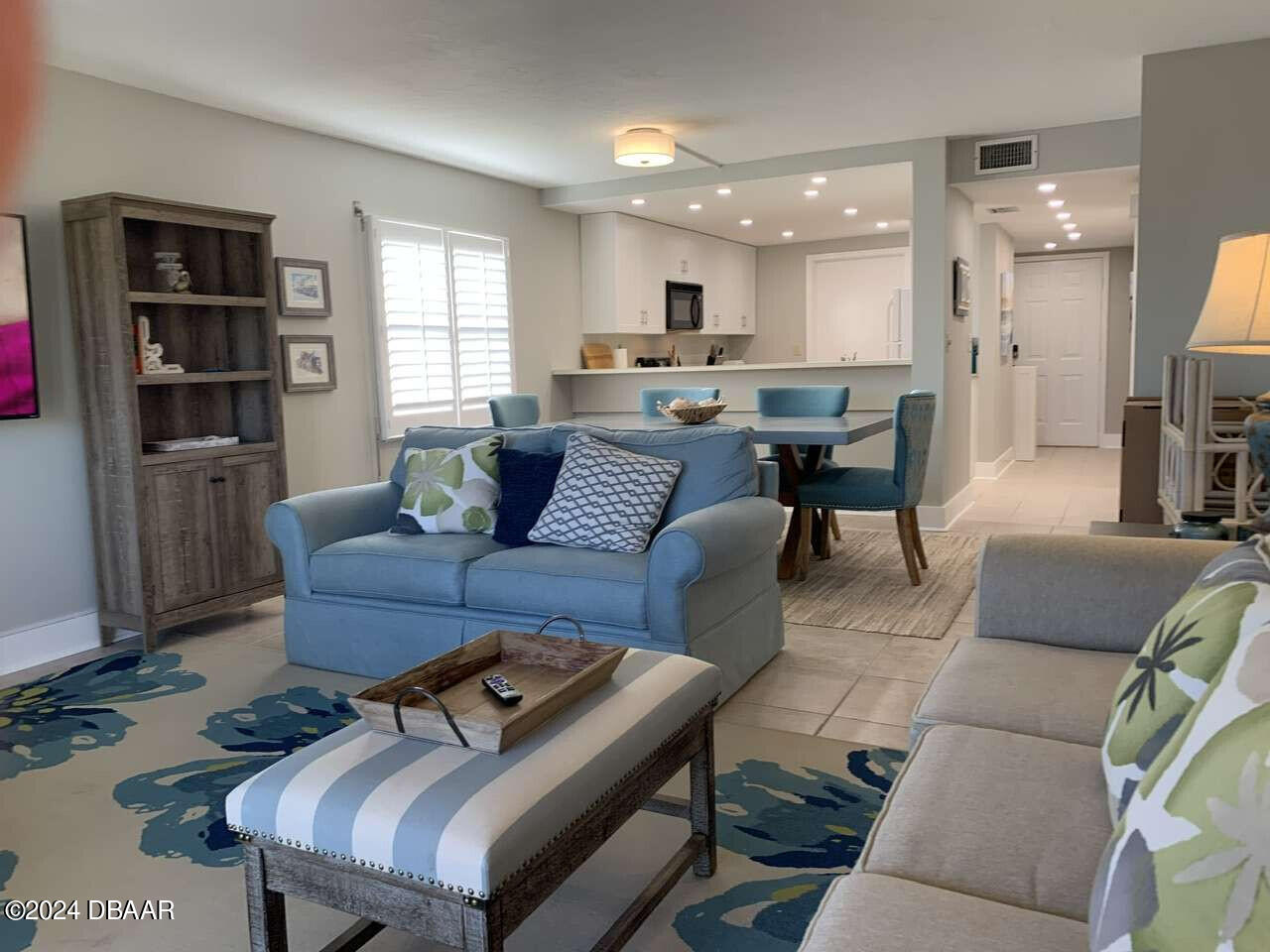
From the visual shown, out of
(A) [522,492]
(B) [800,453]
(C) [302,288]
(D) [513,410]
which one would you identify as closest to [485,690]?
(A) [522,492]

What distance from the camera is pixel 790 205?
25.4 feet

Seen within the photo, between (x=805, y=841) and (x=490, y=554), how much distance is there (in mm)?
1548

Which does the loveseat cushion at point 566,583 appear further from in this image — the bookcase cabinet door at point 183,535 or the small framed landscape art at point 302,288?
the small framed landscape art at point 302,288

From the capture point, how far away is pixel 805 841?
231 cm

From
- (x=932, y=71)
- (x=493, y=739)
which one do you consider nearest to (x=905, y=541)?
(x=932, y=71)

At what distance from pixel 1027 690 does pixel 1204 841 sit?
102cm

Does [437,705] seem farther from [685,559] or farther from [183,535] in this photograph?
[183,535]

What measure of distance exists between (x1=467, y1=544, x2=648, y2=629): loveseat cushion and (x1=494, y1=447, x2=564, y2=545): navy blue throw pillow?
182mm

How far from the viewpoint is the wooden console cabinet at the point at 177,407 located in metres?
3.98

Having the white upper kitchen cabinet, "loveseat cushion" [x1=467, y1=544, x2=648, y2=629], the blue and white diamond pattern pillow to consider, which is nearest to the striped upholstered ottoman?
"loveseat cushion" [x1=467, y1=544, x2=648, y2=629]

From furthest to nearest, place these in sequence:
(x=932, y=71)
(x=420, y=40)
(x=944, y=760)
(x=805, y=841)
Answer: (x=932, y=71) → (x=420, y=40) → (x=805, y=841) → (x=944, y=760)

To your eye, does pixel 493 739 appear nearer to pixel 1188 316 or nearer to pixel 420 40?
pixel 420 40

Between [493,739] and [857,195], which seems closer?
[493,739]

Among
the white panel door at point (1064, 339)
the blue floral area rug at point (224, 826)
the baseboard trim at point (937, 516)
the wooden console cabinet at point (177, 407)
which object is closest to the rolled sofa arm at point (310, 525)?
the blue floral area rug at point (224, 826)
